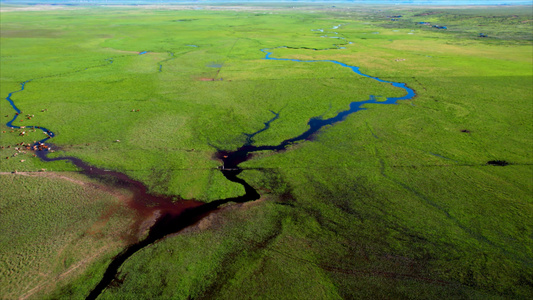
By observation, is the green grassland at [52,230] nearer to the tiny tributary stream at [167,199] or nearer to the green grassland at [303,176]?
the green grassland at [303,176]

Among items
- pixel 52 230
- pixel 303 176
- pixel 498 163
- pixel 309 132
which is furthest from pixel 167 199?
pixel 498 163

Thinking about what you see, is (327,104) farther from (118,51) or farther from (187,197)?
(118,51)

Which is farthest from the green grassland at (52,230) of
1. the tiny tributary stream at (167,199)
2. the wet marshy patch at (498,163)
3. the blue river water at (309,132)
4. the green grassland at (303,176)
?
the wet marshy patch at (498,163)

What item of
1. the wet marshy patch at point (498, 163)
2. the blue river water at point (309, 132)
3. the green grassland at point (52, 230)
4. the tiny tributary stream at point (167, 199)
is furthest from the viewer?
the blue river water at point (309, 132)

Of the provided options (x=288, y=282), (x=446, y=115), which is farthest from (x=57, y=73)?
(x=446, y=115)

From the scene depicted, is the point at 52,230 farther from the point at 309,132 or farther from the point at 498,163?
the point at 498,163

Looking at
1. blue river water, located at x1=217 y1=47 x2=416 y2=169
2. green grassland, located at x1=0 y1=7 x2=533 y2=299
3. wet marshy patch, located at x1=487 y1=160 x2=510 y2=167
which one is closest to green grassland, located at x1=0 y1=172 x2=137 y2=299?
green grassland, located at x1=0 y1=7 x2=533 y2=299

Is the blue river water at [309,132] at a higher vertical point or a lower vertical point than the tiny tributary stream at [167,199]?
higher

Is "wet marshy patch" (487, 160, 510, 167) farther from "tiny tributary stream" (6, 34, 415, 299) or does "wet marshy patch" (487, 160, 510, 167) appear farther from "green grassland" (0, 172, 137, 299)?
"green grassland" (0, 172, 137, 299)
